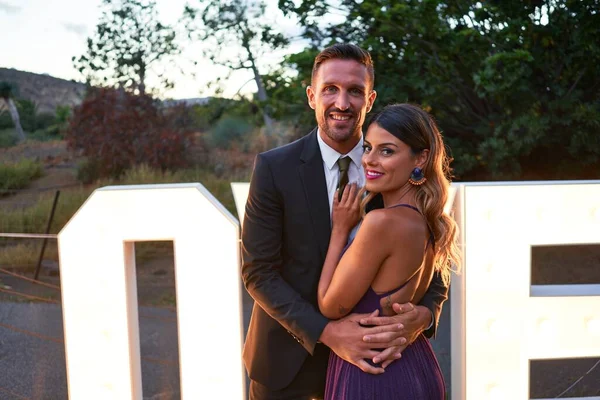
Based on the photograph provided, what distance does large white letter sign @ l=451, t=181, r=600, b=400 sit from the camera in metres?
2.77

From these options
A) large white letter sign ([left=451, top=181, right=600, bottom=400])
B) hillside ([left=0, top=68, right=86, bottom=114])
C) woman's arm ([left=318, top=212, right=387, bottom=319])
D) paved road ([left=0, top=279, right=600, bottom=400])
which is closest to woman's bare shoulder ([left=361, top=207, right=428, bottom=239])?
woman's arm ([left=318, top=212, right=387, bottom=319])

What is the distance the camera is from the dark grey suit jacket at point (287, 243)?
7.45 feet

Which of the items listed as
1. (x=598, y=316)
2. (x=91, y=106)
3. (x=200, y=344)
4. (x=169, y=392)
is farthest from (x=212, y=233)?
(x=91, y=106)

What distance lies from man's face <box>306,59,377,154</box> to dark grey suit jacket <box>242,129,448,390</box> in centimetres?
13

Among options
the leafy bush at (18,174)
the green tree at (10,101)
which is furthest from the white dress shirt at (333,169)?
the green tree at (10,101)

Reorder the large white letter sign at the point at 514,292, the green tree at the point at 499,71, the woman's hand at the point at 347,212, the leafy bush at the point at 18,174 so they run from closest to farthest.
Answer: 1. the woman's hand at the point at 347,212
2. the large white letter sign at the point at 514,292
3. the green tree at the point at 499,71
4. the leafy bush at the point at 18,174

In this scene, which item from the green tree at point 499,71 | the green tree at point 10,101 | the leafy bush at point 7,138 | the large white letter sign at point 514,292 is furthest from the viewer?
the green tree at point 10,101

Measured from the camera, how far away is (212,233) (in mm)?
2789

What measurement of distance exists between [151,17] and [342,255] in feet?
54.6

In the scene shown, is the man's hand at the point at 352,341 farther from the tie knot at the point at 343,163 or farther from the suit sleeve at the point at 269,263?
the tie knot at the point at 343,163

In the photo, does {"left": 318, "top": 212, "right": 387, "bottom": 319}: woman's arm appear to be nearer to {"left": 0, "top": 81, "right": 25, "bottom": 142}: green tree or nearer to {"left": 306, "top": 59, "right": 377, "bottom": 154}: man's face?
{"left": 306, "top": 59, "right": 377, "bottom": 154}: man's face

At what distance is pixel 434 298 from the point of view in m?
2.39

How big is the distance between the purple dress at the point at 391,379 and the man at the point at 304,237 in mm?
63

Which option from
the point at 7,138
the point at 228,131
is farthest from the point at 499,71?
the point at 7,138
